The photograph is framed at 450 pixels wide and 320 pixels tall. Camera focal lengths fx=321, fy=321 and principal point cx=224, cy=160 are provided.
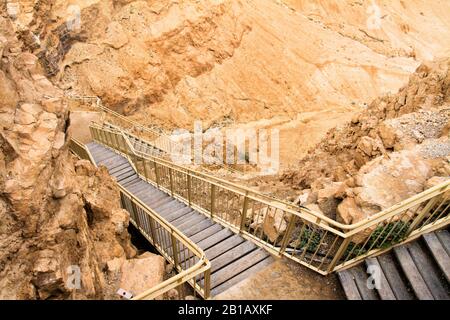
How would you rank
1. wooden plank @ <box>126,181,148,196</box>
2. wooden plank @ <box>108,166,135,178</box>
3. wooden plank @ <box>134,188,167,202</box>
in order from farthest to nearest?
wooden plank @ <box>108,166,135,178</box>, wooden plank @ <box>126,181,148,196</box>, wooden plank @ <box>134,188,167,202</box>

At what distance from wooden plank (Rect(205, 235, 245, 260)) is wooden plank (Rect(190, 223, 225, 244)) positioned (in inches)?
15.9

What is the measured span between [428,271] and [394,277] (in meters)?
0.49

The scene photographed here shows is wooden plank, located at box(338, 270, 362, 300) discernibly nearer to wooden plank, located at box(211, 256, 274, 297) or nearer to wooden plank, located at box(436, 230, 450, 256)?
wooden plank, located at box(211, 256, 274, 297)

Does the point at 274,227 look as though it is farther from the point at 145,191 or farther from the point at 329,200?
the point at 145,191

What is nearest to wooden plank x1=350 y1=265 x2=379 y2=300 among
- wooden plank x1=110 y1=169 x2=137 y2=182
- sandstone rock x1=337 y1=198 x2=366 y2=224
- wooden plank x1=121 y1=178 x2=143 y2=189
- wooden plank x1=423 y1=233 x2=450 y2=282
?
sandstone rock x1=337 y1=198 x2=366 y2=224

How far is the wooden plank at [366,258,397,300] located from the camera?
4.87m

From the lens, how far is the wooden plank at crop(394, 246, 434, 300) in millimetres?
4699

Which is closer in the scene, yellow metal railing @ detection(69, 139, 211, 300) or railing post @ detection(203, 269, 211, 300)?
yellow metal railing @ detection(69, 139, 211, 300)

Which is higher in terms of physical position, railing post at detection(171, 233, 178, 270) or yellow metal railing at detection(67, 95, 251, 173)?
railing post at detection(171, 233, 178, 270)

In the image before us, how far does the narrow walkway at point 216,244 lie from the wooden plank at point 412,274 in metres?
2.16

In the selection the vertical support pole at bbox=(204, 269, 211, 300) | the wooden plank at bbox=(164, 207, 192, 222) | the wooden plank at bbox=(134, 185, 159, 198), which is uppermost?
the vertical support pole at bbox=(204, 269, 211, 300)

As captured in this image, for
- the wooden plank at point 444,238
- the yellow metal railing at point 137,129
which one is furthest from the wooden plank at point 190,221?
the yellow metal railing at point 137,129

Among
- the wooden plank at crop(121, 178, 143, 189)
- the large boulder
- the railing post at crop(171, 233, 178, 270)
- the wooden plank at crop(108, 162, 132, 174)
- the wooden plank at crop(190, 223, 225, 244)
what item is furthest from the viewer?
the wooden plank at crop(108, 162, 132, 174)
